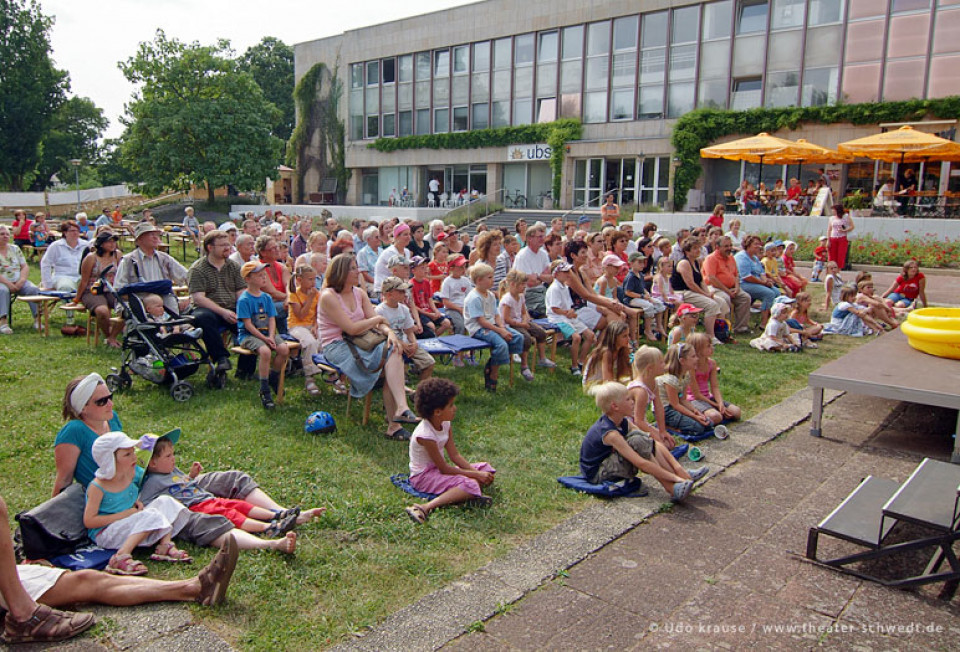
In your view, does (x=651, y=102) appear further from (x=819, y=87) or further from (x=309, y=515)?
(x=309, y=515)

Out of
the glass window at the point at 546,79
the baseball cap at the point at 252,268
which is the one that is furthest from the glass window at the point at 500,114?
the baseball cap at the point at 252,268

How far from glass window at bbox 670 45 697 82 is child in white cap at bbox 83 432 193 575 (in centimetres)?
2894

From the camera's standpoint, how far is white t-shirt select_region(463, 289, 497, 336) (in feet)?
25.8

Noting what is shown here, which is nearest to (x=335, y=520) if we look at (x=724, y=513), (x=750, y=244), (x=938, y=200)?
(x=724, y=513)

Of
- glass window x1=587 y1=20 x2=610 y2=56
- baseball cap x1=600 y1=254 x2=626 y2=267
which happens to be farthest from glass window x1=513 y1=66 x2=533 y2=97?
baseball cap x1=600 y1=254 x2=626 y2=267

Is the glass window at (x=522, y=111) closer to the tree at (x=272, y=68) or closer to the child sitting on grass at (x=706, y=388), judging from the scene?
the child sitting on grass at (x=706, y=388)

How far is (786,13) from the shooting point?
26.2 m

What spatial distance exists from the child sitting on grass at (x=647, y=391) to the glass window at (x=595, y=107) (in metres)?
27.5

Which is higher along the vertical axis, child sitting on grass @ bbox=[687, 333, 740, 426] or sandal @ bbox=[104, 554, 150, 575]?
child sitting on grass @ bbox=[687, 333, 740, 426]

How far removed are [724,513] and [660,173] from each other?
26860 millimetres

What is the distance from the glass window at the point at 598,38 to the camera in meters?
31.0

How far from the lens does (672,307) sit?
1102 cm

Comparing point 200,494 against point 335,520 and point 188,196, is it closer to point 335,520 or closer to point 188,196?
point 335,520

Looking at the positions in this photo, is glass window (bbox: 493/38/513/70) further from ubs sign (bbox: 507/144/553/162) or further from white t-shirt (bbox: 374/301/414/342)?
white t-shirt (bbox: 374/301/414/342)
